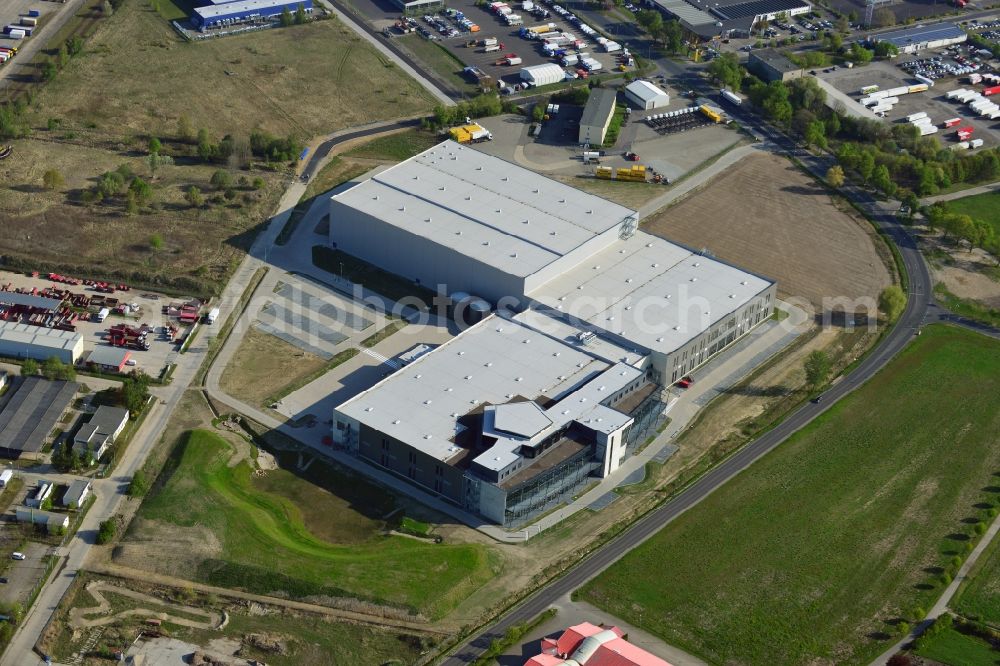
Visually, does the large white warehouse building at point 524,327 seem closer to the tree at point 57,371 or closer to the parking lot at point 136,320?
the parking lot at point 136,320

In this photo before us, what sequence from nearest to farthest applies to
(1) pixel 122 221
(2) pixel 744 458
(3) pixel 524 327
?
(2) pixel 744 458
(3) pixel 524 327
(1) pixel 122 221

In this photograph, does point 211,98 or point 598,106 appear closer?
point 598,106

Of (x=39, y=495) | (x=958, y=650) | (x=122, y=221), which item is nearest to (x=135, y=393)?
(x=39, y=495)

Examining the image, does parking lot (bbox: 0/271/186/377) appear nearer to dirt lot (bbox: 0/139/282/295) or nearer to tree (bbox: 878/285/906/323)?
dirt lot (bbox: 0/139/282/295)

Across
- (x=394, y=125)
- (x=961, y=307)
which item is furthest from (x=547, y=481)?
(x=394, y=125)

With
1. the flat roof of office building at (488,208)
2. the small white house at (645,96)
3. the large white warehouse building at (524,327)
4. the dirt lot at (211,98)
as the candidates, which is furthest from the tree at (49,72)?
the small white house at (645,96)

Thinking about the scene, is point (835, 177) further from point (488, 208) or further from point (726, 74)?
point (488, 208)

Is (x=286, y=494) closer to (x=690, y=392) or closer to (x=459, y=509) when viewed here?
(x=459, y=509)
